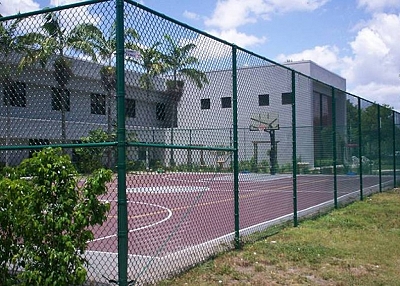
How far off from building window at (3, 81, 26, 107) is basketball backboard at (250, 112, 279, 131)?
192 inches

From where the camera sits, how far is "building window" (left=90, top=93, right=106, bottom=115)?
5.47 metres

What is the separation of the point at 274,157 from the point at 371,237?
3126mm

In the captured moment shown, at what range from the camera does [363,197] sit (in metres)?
15.6

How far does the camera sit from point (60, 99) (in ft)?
18.7

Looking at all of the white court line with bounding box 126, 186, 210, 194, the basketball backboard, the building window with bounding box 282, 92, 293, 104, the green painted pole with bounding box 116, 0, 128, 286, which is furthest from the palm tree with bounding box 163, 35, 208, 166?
the building window with bounding box 282, 92, 293, 104

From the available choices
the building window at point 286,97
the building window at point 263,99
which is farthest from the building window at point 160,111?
the building window at point 286,97

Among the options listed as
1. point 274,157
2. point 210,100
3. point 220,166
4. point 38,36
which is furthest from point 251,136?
point 38,36

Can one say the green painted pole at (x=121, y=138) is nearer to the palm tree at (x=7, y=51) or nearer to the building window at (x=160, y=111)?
the building window at (x=160, y=111)

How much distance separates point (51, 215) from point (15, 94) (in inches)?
91.1

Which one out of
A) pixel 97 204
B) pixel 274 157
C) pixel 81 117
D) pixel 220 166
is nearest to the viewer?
pixel 97 204

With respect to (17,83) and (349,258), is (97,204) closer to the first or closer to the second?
(17,83)

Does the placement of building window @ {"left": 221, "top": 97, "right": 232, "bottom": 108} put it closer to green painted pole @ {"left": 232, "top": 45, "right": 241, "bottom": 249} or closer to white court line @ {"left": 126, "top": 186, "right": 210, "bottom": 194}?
green painted pole @ {"left": 232, "top": 45, "right": 241, "bottom": 249}

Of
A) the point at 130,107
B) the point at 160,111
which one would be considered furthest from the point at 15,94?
the point at 160,111

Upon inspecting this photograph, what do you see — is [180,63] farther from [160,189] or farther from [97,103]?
[160,189]
